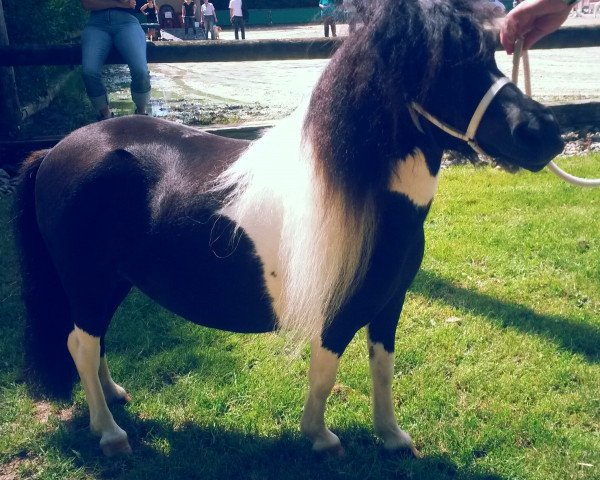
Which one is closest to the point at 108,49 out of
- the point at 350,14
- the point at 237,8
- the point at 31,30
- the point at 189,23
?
the point at 31,30

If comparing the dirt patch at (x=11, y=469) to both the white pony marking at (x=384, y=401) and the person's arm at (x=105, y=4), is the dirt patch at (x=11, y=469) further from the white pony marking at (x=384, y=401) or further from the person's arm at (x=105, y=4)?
the person's arm at (x=105, y=4)

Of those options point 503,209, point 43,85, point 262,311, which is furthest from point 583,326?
point 43,85

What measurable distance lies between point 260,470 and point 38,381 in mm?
1092

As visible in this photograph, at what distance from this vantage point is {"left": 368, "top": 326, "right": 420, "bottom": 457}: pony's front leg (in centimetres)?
252

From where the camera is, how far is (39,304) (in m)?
2.71

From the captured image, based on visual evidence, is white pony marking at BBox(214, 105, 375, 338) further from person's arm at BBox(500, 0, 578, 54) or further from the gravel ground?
the gravel ground

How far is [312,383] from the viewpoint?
240 cm

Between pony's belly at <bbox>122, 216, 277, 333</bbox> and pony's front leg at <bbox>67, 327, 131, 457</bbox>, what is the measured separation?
382 millimetres

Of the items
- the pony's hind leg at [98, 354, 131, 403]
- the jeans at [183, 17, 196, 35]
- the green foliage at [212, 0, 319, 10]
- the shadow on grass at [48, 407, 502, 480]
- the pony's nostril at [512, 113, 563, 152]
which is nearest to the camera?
the pony's nostril at [512, 113, 563, 152]

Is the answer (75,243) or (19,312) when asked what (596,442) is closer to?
(75,243)

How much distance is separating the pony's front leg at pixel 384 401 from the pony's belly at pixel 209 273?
453 millimetres

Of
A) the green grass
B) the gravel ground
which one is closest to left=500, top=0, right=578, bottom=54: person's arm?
the green grass

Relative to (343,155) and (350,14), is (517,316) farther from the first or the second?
(350,14)

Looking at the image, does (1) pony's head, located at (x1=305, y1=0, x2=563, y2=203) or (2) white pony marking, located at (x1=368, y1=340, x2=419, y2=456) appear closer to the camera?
(1) pony's head, located at (x1=305, y1=0, x2=563, y2=203)
